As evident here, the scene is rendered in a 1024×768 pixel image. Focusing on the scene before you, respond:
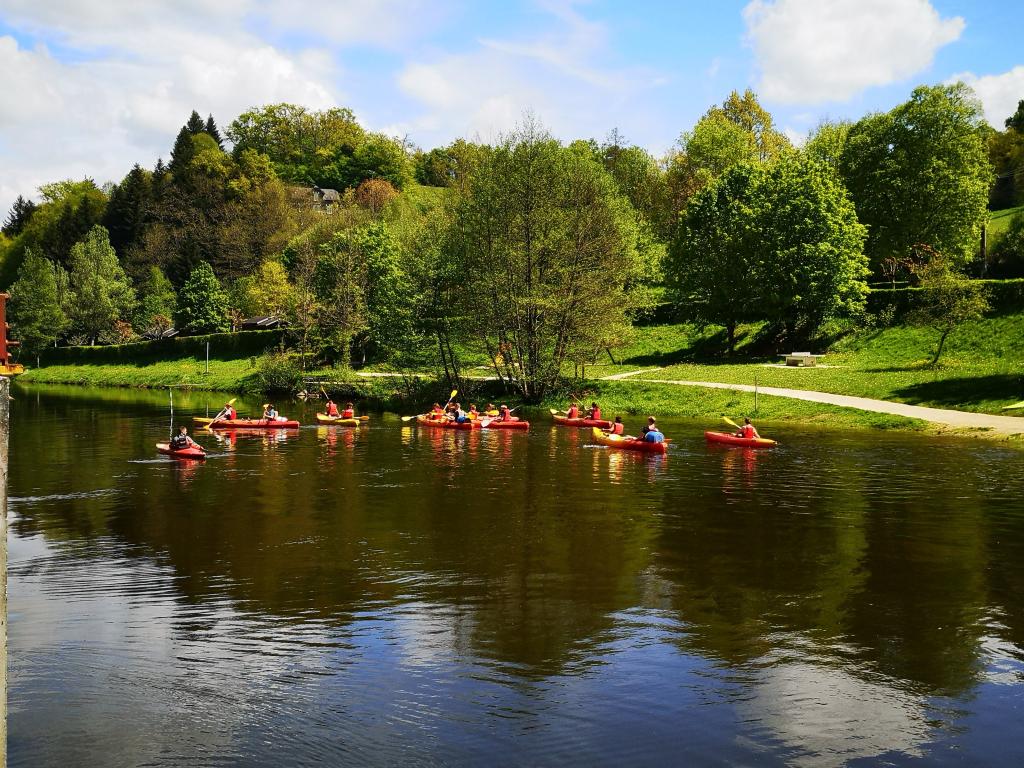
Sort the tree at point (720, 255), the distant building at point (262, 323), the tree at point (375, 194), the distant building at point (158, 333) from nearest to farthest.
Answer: the tree at point (720, 255), the distant building at point (262, 323), the distant building at point (158, 333), the tree at point (375, 194)

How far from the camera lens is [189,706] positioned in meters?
13.1

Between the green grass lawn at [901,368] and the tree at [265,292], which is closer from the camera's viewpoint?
the green grass lawn at [901,368]

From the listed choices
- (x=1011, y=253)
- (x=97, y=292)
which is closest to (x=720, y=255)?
→ (x=1011, y=253)

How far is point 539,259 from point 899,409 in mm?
20972

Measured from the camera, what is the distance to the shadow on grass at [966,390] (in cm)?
4338

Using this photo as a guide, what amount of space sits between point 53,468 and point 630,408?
96.8 ft

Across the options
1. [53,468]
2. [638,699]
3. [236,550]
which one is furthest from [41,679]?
[53,468]

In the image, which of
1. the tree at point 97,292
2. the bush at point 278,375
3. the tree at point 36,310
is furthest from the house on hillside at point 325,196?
the bush at point 278,375

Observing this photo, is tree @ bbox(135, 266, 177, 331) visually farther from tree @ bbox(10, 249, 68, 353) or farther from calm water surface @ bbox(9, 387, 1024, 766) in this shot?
calm water surface @ bbox(9, 387, 1024, 766)

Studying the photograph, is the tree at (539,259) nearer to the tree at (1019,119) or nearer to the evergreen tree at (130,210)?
the tree at (1019,119)

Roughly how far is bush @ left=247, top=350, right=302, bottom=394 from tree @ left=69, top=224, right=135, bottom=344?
47157mm

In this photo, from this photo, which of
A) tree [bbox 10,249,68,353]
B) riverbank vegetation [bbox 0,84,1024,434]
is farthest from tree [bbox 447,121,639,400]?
tree [bbox 10,249,68,353]

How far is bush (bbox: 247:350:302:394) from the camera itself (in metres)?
67.4

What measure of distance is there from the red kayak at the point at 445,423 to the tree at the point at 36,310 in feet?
234
